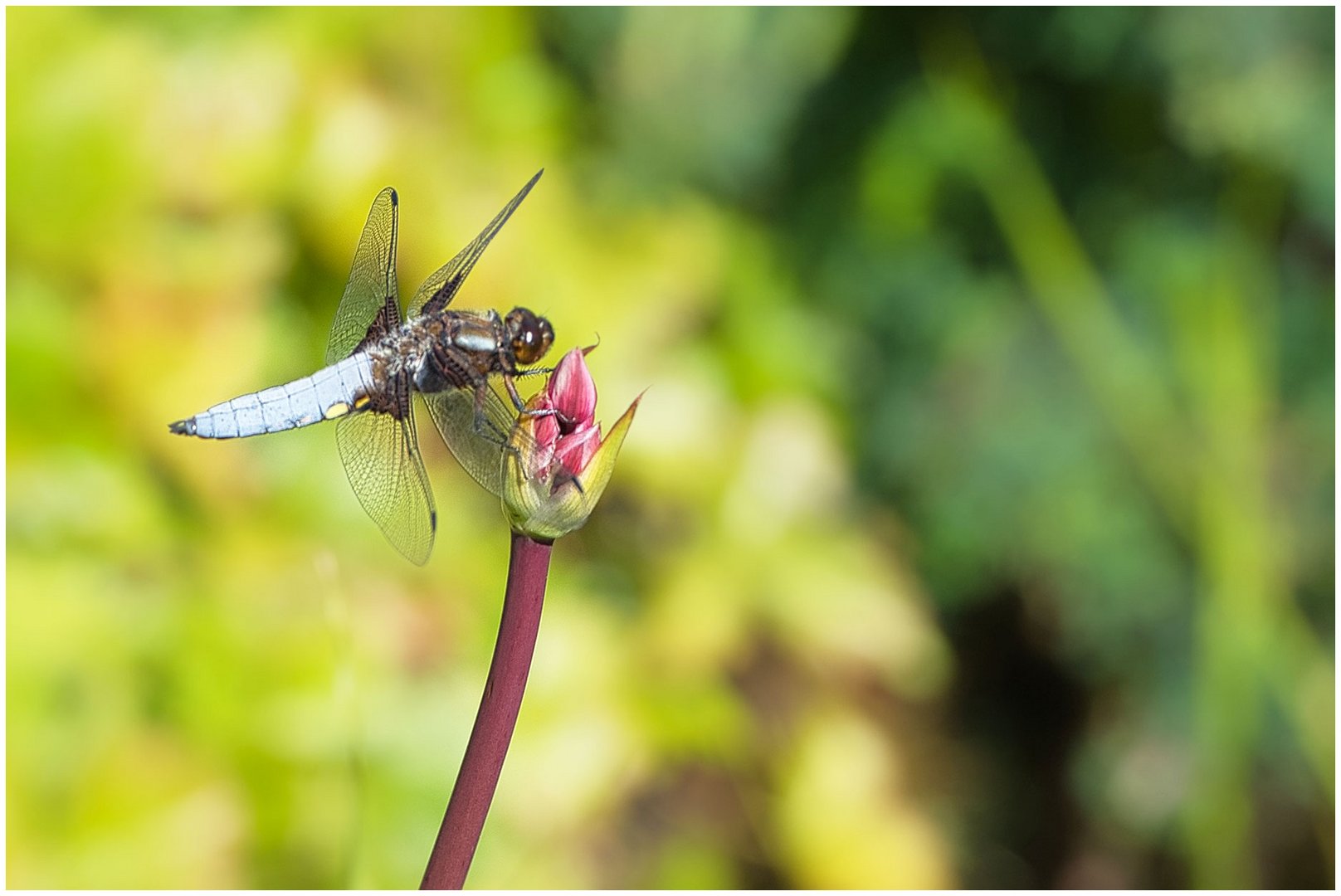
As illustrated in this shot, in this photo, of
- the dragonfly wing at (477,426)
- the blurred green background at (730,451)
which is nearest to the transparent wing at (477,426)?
the dragonfly wing at (477,426)

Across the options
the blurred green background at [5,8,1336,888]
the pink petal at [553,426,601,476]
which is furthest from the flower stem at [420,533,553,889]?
the blurred green background at [5,8,1336,888]

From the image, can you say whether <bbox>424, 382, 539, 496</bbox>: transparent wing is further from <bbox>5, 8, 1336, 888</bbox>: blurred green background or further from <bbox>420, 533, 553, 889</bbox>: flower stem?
<bbox>5, 8, 1336, 888</bbox>: blurred green background

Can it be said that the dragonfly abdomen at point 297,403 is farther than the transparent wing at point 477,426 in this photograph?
Yes

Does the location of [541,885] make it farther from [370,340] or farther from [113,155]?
[113,155]

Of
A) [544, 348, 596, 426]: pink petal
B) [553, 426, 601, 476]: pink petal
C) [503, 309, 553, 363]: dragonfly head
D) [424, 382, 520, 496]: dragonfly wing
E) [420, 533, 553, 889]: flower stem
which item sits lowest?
[420, 533, 553, 889]: flower stem

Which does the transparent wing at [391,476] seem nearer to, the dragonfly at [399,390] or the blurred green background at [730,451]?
the dragonfly at [399,390]

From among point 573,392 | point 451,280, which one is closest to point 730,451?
point 451,280

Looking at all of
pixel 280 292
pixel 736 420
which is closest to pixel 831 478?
pixel 736 420
